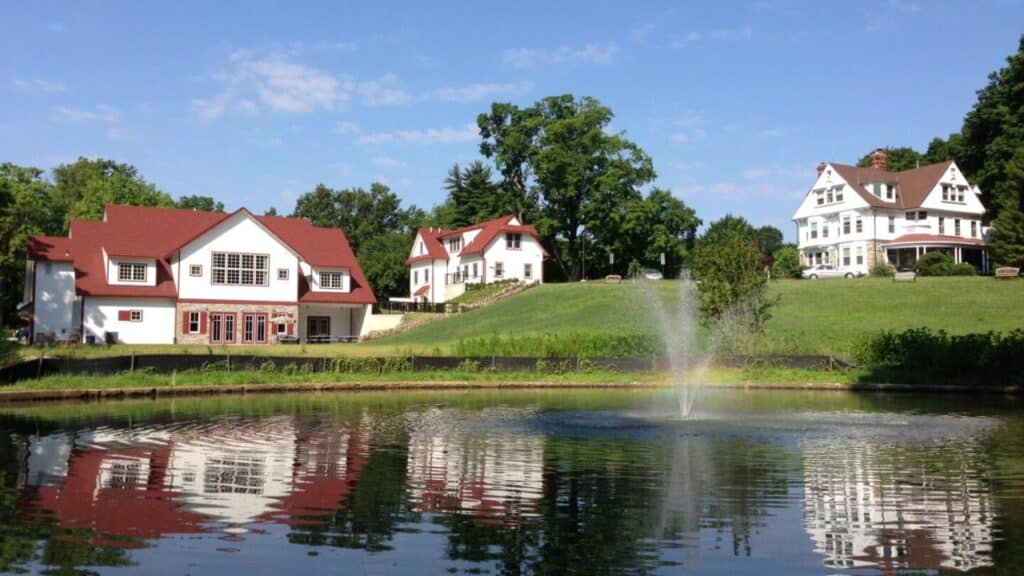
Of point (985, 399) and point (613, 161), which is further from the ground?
point (613, 161)

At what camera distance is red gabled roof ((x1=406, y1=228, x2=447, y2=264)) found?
91750mm

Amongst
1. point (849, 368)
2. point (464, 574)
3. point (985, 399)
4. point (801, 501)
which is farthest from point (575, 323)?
point (464, 574)

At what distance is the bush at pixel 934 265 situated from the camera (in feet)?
233

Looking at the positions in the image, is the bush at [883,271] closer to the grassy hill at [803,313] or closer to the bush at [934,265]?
the bush at [934,265]

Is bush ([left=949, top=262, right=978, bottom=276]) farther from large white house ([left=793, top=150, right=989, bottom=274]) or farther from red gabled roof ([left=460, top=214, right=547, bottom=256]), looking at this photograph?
red gabled roof ([left=460, top=214, right=547, bottom=256])

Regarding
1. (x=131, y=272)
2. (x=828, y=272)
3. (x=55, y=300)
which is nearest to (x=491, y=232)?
(x=828, y=272)

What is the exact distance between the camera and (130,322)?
193ft

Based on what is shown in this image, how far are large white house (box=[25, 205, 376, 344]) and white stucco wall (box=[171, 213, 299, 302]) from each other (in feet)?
0.23

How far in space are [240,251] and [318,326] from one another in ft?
28.3

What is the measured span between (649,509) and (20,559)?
8464 millimetres

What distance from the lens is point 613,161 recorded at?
93.8m

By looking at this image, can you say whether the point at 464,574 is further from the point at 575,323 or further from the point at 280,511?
the point at 575,323

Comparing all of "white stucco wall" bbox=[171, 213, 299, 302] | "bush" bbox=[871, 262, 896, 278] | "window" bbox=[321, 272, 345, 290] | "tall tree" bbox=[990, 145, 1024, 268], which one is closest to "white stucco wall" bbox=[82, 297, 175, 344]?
"white stucco wall" bbox=[171, 213, 299, 302]

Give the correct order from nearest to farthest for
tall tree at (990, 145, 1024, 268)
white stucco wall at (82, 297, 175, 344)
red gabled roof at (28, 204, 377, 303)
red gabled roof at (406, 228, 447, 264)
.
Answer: white stucco wall at (82, 297, 175, 344)
red gabled roof at (28, 204, 377, 303)
tall tree at (990, 145, 1024, 268)
red gabled roof at (406, 228, 447, 264)
